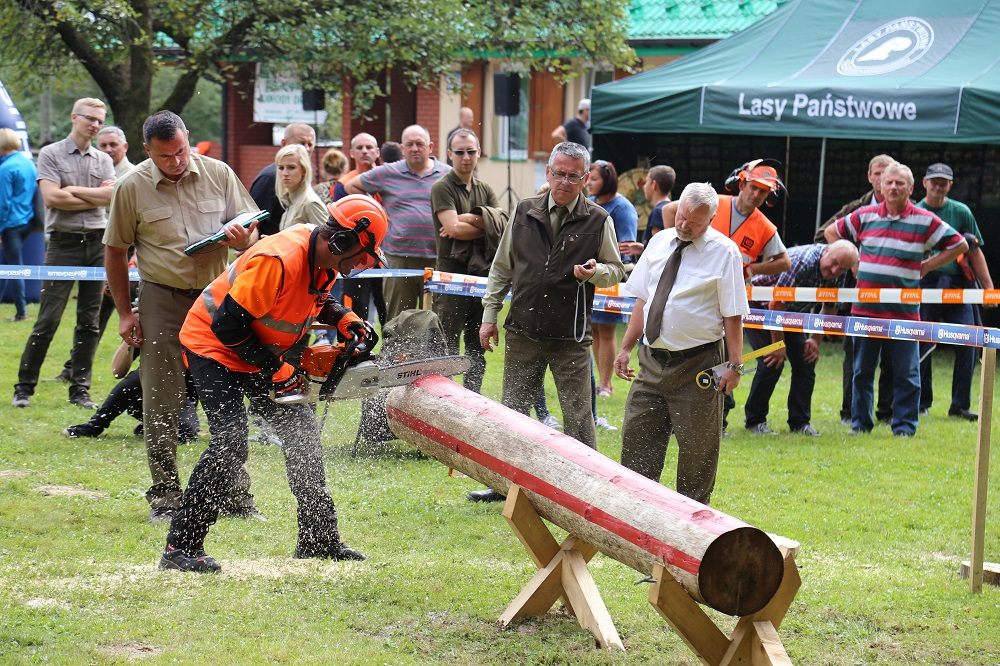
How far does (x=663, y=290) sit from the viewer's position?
543cm

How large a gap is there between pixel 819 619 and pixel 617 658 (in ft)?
3.35

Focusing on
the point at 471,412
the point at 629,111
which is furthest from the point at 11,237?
the point at 471,412

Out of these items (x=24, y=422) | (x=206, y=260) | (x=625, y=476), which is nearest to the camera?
(x=625, y=476)

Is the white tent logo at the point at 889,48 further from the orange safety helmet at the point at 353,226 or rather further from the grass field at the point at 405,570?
the orange safety helmet at the point at 353,226

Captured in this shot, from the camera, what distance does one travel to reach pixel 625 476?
415 centimetres

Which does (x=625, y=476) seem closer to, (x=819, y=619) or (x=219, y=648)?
(x=819, y=619)

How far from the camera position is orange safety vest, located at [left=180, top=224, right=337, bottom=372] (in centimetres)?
457

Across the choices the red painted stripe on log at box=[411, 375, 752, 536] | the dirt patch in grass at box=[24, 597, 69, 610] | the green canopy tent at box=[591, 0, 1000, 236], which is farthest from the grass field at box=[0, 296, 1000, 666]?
the green canopy tent at box=[591, 0, 1000, 236]

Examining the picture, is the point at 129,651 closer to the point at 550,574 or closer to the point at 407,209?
the point at 550,574

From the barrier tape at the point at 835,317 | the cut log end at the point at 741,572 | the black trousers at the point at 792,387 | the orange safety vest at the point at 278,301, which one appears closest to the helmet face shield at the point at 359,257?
the orange safety vest at the point at 278,301

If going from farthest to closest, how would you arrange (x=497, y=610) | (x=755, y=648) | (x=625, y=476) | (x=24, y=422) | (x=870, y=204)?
(x=870, y=204) → (x=24, y=422) → (x=497, y=610) → (x=625, y=476) → (x=755, y=648)

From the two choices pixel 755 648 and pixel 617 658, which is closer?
pixel 755 648

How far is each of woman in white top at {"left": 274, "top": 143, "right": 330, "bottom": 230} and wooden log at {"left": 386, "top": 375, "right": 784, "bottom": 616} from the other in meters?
2.28

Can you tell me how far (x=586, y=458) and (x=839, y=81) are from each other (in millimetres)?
8299
